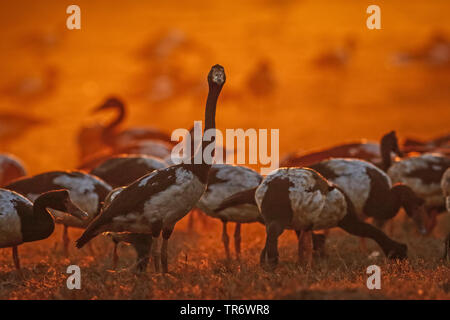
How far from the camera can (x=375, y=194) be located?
10172 mm

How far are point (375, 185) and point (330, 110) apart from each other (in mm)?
22981

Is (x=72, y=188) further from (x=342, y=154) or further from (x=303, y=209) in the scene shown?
(x=342, y=154)

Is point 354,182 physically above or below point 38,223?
above

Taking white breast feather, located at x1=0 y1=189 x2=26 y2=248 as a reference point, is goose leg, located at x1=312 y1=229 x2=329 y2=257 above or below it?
below

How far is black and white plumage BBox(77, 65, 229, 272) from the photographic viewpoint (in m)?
7.84

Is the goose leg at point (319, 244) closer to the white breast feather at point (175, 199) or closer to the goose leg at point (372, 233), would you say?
the goose leg at point (372, 233)

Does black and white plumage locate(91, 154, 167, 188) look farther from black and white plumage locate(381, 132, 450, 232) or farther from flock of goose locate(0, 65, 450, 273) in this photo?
black and white plumage locate(381, 132, 450, 232)

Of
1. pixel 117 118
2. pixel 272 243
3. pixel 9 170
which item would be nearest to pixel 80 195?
pixel 272 243

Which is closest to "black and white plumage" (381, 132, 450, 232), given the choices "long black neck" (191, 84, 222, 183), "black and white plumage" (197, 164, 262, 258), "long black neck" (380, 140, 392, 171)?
"long black neck" (380, 140, 392, 171)

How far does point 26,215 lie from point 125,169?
347cm

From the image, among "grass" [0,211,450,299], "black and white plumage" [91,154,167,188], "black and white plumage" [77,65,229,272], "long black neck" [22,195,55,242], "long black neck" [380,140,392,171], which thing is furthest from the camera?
"long black neck" [380,140,392,171]

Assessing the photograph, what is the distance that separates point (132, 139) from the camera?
65.3ft

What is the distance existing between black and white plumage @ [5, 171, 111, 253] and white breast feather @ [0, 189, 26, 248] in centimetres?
158
